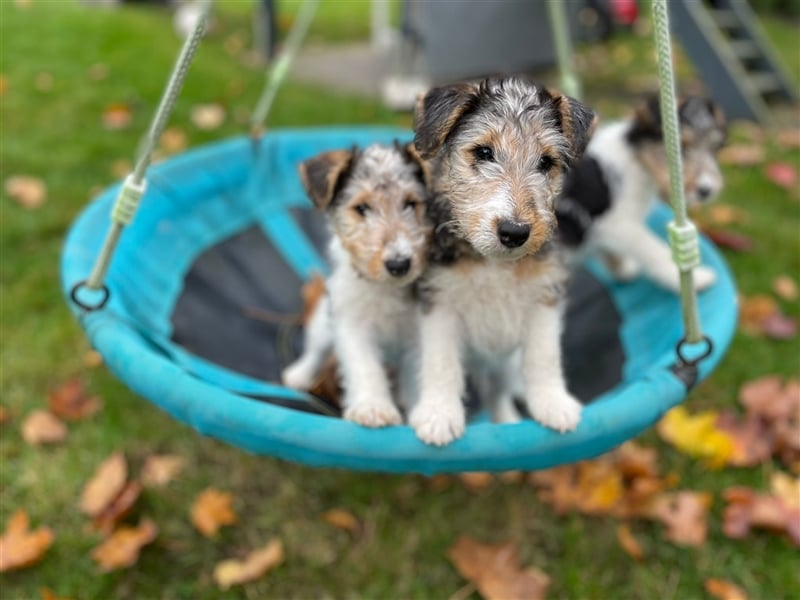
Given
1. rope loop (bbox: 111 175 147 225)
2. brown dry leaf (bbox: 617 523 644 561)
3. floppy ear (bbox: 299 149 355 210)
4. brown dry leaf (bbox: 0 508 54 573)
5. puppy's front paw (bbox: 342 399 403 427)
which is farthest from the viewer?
brown dry leaf (bbox: 617 523 644 561)

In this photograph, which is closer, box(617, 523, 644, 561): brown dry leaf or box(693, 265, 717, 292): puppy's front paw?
box(617, 523, 644, 561): brown dry leaf

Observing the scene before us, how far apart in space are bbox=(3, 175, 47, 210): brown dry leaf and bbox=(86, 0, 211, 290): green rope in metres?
3.16

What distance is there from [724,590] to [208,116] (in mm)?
6034

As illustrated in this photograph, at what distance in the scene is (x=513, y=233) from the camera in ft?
7.43

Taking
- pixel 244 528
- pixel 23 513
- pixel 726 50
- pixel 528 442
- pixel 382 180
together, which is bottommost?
pixel 726 50

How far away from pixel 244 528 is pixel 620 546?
74.4 inches

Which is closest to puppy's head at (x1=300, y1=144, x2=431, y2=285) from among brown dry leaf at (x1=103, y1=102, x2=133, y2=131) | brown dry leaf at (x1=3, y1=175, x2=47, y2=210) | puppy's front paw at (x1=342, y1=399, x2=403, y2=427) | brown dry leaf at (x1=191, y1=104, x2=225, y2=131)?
puppy's front paw at (x1=342, y1=399, x2=403, y2=427)

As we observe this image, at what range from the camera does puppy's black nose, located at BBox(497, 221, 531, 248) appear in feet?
7.42

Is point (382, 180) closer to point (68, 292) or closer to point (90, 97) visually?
point (68, 292)

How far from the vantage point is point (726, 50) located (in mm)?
8516

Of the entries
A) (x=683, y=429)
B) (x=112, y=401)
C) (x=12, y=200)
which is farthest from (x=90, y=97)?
(x=683, y=429)

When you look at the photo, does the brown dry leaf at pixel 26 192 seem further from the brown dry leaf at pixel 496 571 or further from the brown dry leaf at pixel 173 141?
the brown dry leaf at pixel 496 571

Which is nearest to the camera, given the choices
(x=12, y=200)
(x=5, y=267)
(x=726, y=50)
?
(x=5, y=267)

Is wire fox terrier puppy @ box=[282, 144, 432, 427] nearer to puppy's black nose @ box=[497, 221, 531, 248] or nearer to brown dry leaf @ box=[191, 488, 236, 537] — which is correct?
puppy's black nose @ box=[497, 221, 531, 248]
